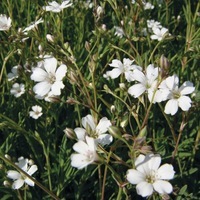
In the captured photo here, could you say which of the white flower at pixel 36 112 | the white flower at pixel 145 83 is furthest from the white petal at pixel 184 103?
the white flower at pixel 36 112

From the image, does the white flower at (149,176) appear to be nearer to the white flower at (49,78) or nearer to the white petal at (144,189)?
the white petal at (144,189)

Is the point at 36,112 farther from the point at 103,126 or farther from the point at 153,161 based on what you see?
the point at 153,161

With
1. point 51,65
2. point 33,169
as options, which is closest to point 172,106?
point 51,65

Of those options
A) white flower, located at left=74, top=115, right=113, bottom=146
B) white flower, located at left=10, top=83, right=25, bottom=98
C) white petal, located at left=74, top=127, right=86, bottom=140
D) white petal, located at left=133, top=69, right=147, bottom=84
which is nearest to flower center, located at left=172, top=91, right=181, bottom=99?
white petal, located at left=133, top=69, right=147, bottom=84

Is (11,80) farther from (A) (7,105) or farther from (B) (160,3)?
(B) (160,3)

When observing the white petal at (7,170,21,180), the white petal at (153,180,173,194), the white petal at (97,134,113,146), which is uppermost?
the white petal at (97,134,113,146)

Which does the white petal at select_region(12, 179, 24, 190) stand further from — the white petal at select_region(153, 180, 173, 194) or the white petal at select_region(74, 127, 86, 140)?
the white petal at select_region(153, 180, 173, 194)
